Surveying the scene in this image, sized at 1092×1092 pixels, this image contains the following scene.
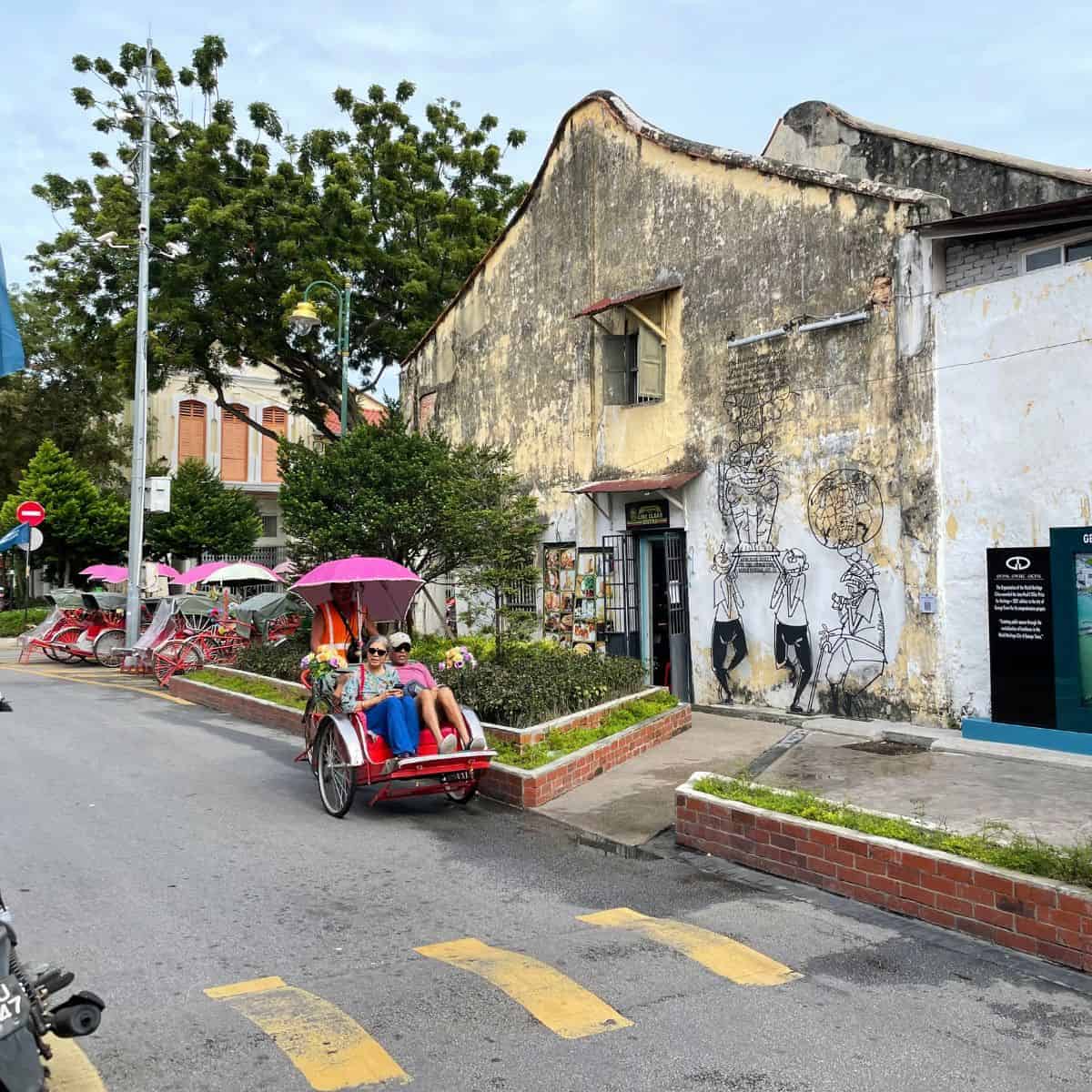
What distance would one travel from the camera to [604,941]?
5.50 metres

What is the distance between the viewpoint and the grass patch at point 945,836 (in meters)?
5.48

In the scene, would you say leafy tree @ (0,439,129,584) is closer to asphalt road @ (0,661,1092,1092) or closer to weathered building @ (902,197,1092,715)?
asphalt road @ (0,661,1092,1092)

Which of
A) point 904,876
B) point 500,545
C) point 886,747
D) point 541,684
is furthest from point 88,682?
point 904,876

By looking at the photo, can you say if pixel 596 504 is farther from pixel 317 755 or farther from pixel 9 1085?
pixel 9 1085

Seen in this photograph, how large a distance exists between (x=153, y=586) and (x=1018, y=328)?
18872mm

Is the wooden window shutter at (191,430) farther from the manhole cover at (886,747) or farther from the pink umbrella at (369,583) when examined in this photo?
the manhole cover at (886,747)

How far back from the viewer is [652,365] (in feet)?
49.3

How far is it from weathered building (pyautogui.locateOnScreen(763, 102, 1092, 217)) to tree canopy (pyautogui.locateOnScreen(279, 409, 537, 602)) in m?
6.91

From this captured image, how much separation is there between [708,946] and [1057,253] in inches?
337

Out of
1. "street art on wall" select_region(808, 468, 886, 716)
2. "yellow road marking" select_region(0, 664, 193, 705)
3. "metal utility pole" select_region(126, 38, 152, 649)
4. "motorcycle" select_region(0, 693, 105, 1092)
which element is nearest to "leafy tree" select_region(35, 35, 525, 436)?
"metal utility pole" select_region(126, 38, 152, 649)

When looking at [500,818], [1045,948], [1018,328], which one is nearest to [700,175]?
[1018,328]

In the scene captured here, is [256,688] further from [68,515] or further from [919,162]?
[68,515]

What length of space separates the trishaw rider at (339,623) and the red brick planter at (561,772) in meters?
3.82

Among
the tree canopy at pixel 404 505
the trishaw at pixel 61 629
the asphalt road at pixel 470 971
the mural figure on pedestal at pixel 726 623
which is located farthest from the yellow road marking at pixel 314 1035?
the trishaw at pixel 61 629
